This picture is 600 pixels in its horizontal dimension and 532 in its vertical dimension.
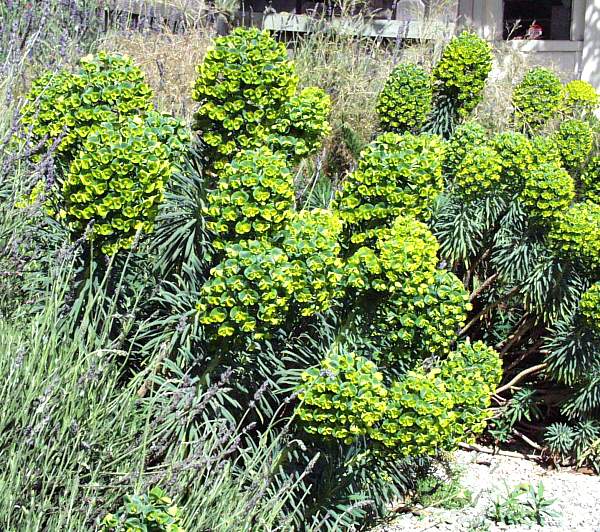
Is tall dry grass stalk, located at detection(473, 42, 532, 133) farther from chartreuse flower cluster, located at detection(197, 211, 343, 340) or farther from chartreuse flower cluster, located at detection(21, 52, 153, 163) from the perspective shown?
chartreuse flower cluster, located at detection(197, 211, 343, 340)

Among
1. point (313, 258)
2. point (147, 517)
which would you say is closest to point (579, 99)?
point (313, 258)

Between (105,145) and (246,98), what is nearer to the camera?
(105,145)

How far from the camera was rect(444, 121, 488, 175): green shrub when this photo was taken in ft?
16.3

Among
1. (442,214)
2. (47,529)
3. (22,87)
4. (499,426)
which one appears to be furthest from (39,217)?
(499,426)

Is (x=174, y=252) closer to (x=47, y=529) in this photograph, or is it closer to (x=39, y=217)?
(x=39, y=217)

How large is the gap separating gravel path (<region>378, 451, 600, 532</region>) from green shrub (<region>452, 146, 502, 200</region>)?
1581 mm

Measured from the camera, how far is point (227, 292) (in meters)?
2.96

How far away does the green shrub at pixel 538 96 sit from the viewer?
609 cm

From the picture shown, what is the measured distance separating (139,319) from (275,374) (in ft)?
2.19

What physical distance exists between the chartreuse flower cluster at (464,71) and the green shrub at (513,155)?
0.84 metres

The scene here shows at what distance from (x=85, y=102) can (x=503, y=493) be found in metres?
2.94

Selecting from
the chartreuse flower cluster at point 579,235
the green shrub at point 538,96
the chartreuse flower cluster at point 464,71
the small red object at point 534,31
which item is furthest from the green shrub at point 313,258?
the small red object at point 534,31

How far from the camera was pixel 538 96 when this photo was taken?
20.0ft

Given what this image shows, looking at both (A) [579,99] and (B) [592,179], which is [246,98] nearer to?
(B) [592,179]
